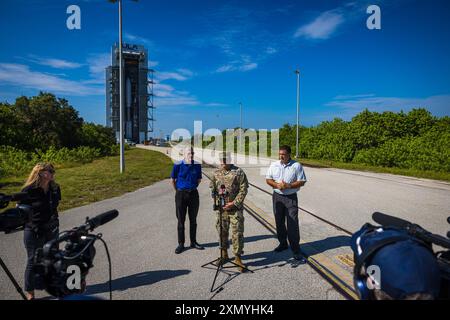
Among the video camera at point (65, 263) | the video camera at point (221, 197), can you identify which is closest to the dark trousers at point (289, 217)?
the video camera at point (221, 197)

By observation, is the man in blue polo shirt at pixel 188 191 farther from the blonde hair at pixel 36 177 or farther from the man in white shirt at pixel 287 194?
the blonde hair at pixel 36 177

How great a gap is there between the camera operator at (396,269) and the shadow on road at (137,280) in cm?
303

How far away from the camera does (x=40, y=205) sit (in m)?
3.62

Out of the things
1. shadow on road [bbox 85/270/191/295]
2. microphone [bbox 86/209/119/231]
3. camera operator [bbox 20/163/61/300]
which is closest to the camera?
microphone [bbox 86/209/119/231]

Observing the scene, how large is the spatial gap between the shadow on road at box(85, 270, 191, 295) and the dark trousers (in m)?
1.85

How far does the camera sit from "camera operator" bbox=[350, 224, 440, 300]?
1667 mm

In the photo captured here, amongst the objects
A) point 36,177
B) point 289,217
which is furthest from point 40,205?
point 289,217

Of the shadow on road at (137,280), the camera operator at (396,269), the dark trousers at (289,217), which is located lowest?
the shadow on road at (137,280)

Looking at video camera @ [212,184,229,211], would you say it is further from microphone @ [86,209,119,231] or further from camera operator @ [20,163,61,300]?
camera operator @ [20,163,61,300]

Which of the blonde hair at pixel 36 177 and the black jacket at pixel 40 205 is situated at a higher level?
the blonde hair at pixel 36 177

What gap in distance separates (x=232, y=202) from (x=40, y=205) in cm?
270

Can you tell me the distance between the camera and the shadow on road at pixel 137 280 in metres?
3.87

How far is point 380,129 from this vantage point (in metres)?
27.3

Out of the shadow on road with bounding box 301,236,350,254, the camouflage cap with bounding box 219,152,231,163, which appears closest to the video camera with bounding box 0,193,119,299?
the camouflage cap with bounding box 219,152,231,163
